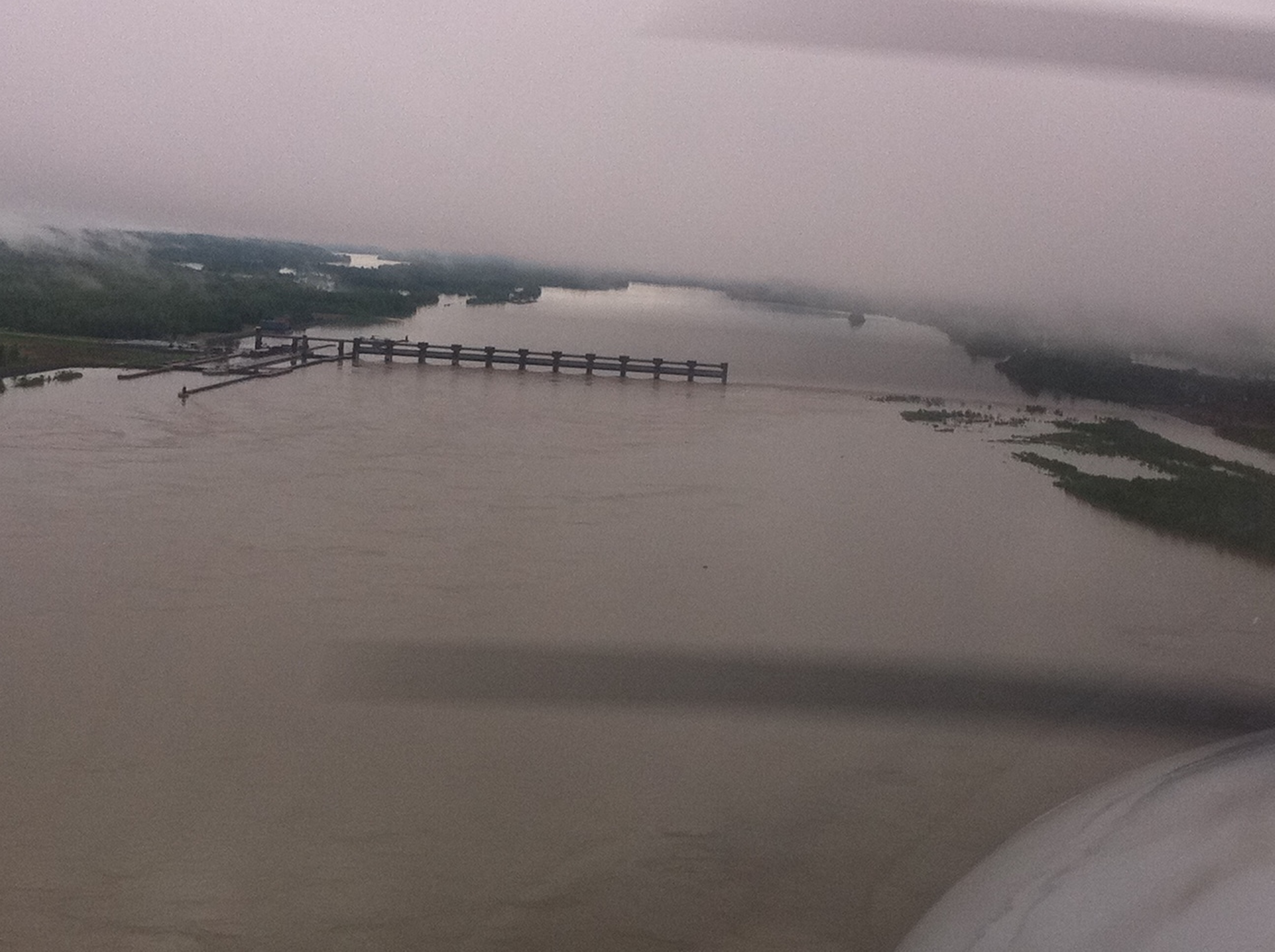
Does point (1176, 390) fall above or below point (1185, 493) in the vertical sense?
above

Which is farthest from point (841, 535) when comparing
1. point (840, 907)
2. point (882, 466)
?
point (840, 907)

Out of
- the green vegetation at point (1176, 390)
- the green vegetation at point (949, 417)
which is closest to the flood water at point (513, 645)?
the green vegetation at point (1176, 390)

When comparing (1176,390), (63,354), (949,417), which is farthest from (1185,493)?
(63,354)

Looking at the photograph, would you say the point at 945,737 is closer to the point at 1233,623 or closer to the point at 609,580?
the point at 609,580

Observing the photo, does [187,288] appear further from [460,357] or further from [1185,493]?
[1185,493]

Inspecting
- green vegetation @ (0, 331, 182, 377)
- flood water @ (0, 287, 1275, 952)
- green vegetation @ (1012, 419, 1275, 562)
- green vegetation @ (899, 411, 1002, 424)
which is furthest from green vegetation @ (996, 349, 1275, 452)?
green vegetation @ (0, 331, 182, 377)

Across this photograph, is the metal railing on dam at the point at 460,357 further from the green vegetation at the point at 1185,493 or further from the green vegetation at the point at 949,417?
the green vegetation at the point at 1185,493
